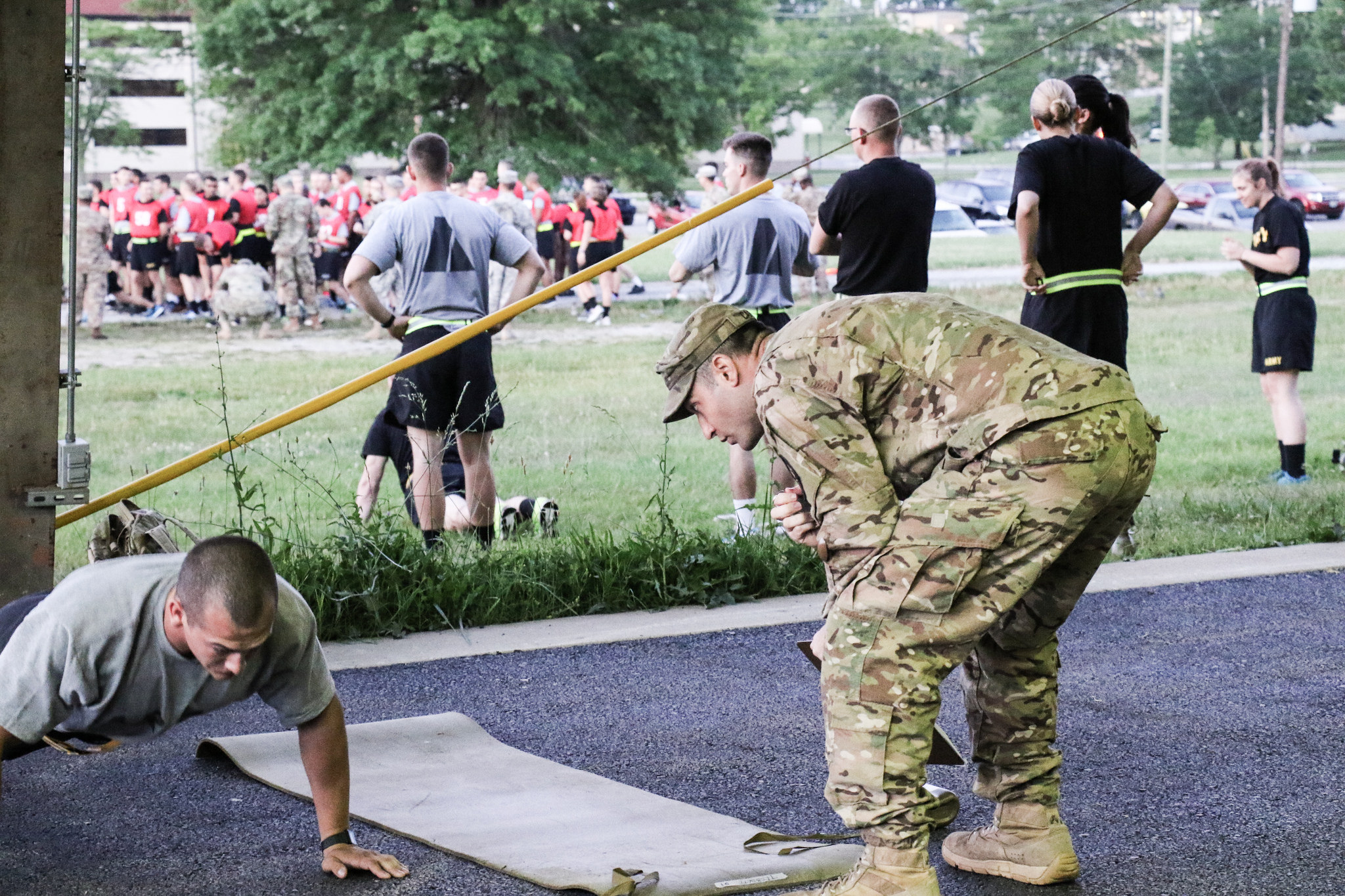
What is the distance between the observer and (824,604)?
137 inches

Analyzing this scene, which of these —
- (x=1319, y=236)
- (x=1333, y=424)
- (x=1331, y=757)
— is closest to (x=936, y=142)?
(x=1319, y=236)

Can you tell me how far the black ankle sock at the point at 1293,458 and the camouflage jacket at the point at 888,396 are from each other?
20.4ft

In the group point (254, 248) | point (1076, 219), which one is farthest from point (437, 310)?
point (254, 248)

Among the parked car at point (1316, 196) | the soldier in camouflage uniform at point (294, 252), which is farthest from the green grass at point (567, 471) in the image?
the parked car at point (1316, 196)

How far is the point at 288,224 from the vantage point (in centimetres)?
1855

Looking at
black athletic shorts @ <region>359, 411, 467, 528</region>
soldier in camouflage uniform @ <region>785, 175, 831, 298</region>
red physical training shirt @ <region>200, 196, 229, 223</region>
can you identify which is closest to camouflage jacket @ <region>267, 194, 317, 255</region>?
red physical training shirt @ <region>200, 196, 229, 223</region>

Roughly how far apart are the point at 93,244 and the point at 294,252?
90.9 inches

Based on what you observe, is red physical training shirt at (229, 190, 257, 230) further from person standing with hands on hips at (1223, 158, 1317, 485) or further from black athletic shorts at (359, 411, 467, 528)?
person standing with hands on hips at (1223, 158, 1317, 485)

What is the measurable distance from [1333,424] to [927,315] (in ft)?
30.1

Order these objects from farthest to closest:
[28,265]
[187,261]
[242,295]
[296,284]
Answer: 1. [187,261]
2. [296,284]
3. [242,295]
4. [28,265]

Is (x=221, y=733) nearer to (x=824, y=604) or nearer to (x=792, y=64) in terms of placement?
(x=824, y=604)

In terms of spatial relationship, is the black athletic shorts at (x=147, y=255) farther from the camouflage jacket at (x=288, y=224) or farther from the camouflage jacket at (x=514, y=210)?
the camouflage jacket at (x=514, y=210)

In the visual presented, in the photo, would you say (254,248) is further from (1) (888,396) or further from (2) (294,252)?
(1) (888,396)

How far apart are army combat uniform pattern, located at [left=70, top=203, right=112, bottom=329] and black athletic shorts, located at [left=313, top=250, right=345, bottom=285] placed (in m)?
3.40
